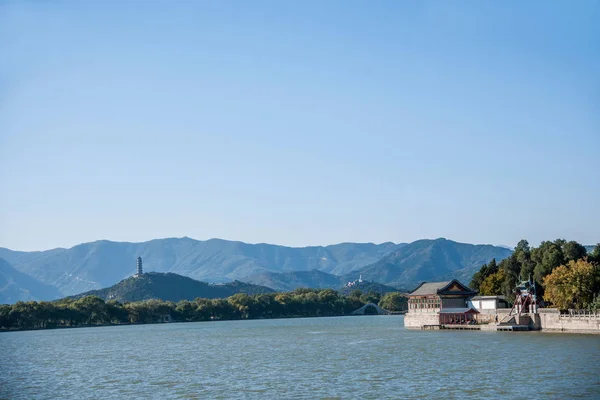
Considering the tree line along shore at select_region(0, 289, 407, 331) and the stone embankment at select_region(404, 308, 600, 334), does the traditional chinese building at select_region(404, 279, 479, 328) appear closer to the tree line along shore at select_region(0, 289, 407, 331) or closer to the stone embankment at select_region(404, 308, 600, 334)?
the stone embankment at select_region(404, 308, 600, 334)

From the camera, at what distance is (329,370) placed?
51969 mm

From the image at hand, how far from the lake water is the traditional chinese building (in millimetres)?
18619

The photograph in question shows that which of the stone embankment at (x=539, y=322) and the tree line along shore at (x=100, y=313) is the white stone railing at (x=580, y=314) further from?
the tree line along shore at (x=100, y=313)

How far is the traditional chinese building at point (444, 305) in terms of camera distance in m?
99.4

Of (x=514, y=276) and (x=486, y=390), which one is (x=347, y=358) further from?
(x=514, y=276)

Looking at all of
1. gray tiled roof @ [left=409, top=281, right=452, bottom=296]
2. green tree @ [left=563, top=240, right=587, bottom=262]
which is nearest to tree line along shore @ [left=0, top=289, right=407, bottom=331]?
gray tiled roof @ [left=409, top=281, right=452, bottom=296]

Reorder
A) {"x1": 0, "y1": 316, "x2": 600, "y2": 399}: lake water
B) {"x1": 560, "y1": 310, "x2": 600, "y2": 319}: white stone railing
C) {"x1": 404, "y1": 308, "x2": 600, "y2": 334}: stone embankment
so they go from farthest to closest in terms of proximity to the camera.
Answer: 1. {"x1": 404, "y1": 308, "x2": 600, "y2": 334}: stone embankment
2. {"x1": 560, "y1": 310, "x2": 600, "y2": 319}: white stone railing
3. {"x1": 0, "y1": 316, "x2": 600, "y2": 399}: lake water

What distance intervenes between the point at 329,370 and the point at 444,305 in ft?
173

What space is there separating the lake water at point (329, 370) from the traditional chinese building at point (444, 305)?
18.6 m

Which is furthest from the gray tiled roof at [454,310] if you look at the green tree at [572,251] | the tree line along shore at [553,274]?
the green tree at [572,251]

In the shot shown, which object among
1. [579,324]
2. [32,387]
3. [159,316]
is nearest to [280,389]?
[32,387]

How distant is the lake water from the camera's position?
42031mm

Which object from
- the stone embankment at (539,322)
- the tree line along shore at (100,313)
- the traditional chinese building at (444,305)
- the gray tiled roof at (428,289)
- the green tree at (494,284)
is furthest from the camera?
the tree line along shore at (100,313)

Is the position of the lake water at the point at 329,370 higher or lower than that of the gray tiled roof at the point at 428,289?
lower
